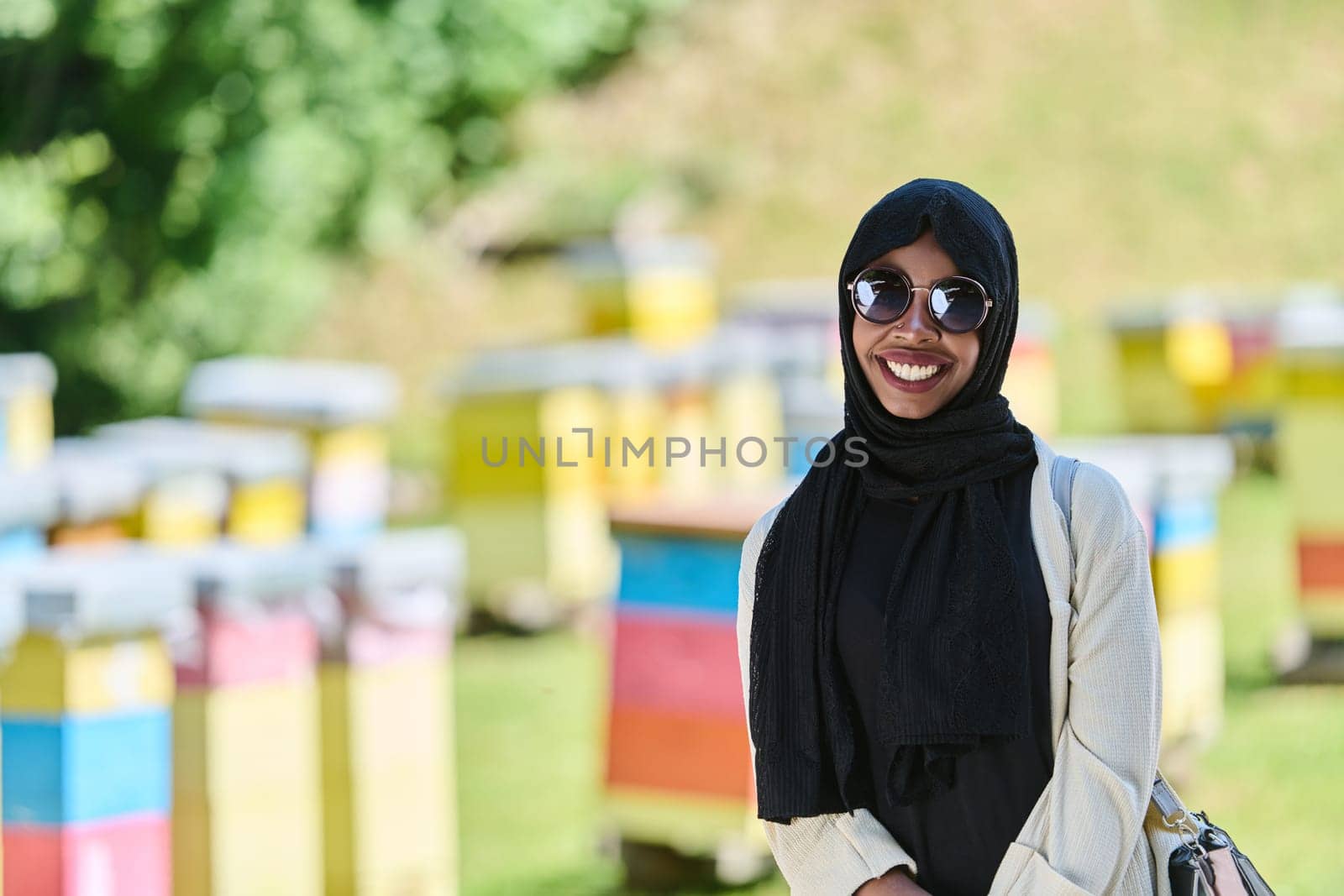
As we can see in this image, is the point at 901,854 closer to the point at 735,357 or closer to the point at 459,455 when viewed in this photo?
the point at 459,455

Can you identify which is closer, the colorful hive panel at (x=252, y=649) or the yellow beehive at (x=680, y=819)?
the colorful hive panel at (x=252, y=649)

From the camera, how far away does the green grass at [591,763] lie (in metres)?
5.04

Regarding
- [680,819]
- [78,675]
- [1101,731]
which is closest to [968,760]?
[1101,731]

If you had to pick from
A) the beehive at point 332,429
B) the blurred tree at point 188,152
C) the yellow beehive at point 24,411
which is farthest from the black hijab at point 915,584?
the blurred tree at point 188,152

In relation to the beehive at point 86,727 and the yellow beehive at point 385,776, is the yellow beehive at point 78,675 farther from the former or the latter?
the yellow beehive at point 385,776

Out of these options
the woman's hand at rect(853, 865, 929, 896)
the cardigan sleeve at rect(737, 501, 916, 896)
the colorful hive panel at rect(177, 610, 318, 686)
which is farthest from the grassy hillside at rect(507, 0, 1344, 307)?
the woman's hand at rect(853, 865, 929, 896)

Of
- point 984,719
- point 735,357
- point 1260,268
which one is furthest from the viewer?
point 1260,268

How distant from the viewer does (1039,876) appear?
188 cm

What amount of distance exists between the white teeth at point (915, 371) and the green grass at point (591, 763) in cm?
311

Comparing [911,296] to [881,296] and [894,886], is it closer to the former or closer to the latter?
[881,296]

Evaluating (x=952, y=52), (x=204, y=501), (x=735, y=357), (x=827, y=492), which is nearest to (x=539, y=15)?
(x=735, y=357)

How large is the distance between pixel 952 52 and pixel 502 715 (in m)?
15.7

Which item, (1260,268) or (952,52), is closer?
(1260,268)

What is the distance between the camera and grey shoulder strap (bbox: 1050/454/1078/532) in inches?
76.0
